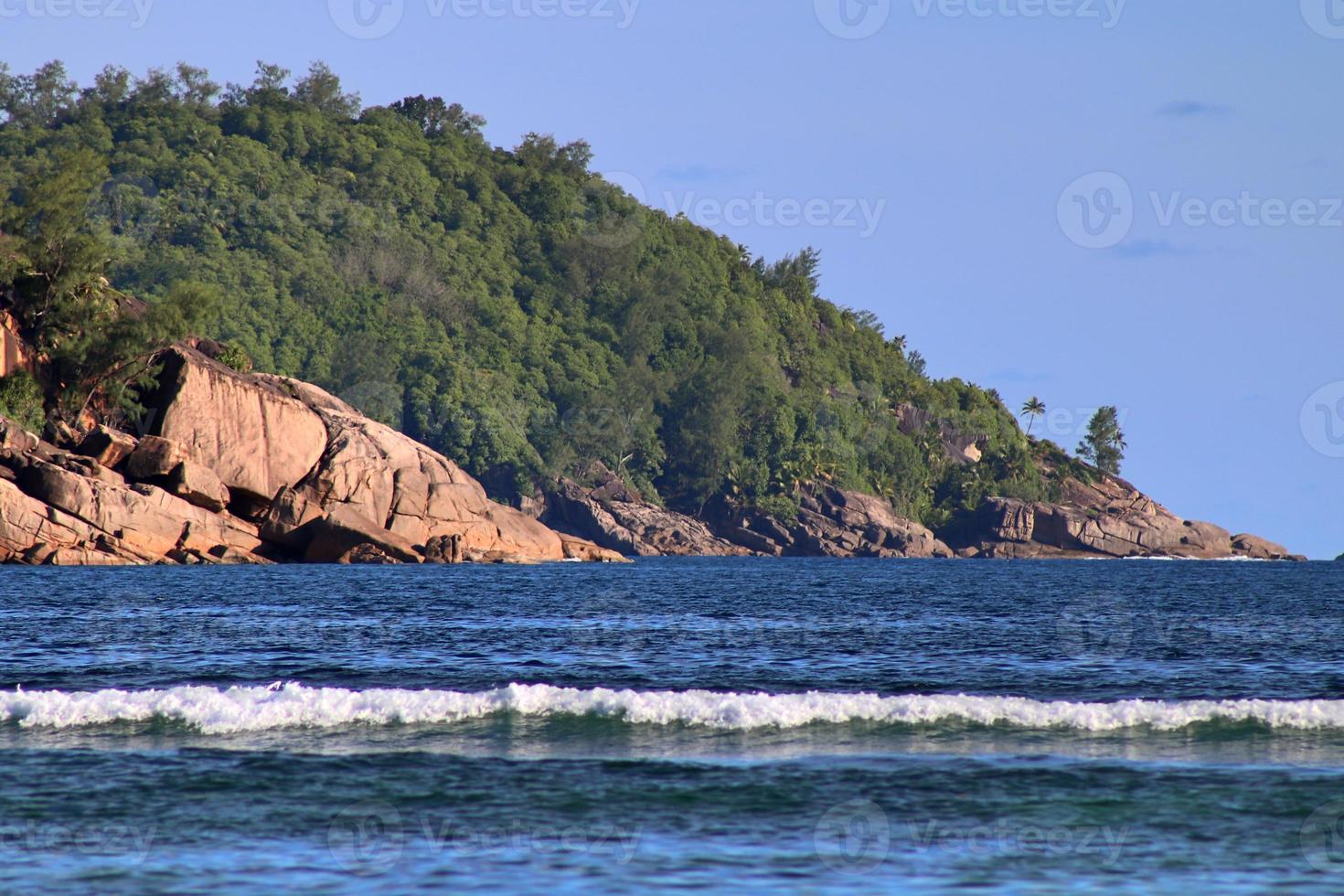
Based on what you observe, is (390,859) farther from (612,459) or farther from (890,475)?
(890,475)

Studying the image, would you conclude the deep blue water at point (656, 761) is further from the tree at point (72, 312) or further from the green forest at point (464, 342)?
the green forest at point (464, 342)

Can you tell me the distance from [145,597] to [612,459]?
124m

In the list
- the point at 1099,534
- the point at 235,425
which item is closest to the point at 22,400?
the point at 235,425

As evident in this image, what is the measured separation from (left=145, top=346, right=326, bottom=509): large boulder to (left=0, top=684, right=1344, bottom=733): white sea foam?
178 feet

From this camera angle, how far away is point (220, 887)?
12.1m

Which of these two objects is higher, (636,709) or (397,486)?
(397,486)

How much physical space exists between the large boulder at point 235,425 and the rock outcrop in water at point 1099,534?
4651 inches


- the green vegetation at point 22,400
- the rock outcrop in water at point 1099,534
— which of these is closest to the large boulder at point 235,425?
the green vegetation at point 22,400

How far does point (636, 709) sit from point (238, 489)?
58764 mm

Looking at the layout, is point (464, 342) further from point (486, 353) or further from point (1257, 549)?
point (1257, 549)

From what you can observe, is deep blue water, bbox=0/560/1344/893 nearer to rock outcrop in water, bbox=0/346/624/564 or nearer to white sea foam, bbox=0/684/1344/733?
white sea foam, bbox=0/684/1344/733

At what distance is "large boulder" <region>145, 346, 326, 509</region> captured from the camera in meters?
73.8

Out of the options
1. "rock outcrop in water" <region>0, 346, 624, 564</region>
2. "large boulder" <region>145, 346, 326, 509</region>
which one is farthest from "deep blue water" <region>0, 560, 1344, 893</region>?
"large boulder" <region>145, 346, 326, 509</region>

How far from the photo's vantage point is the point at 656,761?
17.8 meters
